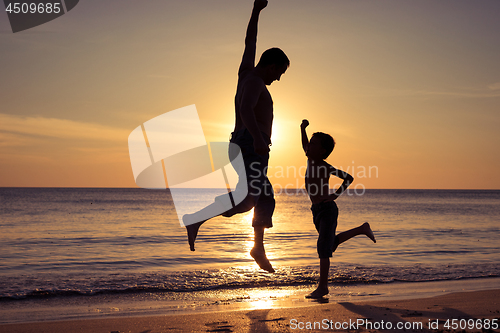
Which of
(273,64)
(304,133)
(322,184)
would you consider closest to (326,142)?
(304,133)

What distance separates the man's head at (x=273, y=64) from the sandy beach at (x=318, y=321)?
2141 mm

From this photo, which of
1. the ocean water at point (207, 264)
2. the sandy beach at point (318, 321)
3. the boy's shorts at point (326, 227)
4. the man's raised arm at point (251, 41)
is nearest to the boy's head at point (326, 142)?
the boy's shorts at point (326, 227)

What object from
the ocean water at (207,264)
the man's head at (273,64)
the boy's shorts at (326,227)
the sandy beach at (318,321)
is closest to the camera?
the man's head at (273,64)

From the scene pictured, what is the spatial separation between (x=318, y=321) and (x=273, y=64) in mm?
2362

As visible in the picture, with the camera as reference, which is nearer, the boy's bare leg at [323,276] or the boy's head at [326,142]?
the boy's head at [326,142]

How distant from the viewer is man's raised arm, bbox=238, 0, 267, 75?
347 centimetres

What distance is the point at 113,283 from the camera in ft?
23.9

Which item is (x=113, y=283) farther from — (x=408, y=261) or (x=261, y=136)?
(x=408, y=261)

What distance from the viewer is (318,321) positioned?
3.66m

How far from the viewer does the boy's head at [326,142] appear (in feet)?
14.9

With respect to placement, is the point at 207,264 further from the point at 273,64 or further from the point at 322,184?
the point at 273,64

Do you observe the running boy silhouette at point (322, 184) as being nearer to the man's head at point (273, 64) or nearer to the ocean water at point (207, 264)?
the man's head at point (273, 64)

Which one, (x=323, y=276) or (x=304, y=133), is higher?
(x=304, y=133)

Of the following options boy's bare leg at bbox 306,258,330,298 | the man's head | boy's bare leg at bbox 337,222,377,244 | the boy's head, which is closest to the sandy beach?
boy's bare leg at bbox 306,258,330,298
